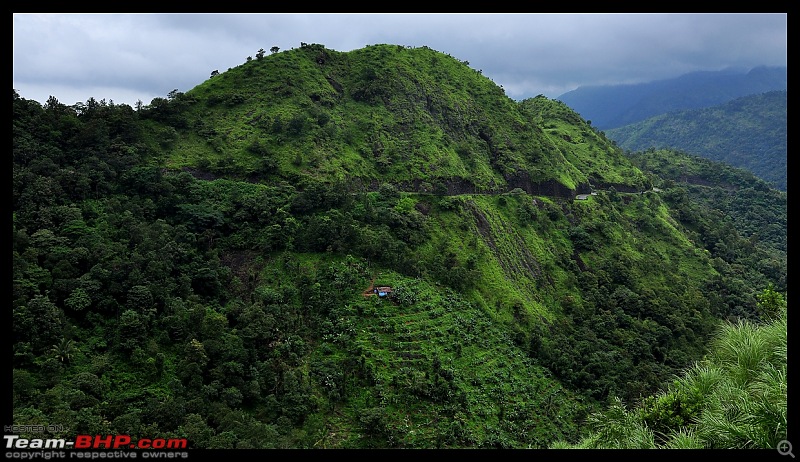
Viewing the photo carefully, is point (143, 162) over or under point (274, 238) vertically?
over

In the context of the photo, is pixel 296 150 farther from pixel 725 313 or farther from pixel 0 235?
pixel 725 313

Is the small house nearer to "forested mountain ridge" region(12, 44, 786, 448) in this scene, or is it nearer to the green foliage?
"forested mountain ridge" region(12, 44, 786, 448)

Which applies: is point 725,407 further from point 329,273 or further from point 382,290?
point 329,273

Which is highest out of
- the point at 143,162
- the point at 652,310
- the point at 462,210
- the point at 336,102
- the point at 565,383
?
the point at 336,102

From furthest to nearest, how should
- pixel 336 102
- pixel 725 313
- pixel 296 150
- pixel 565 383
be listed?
pixel 336 102
pixel 725 313
pixel 296 150
pixel 565 383

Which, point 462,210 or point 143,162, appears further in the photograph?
point 462,210

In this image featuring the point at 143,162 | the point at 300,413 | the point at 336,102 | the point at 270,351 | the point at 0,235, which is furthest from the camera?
the point at 336,102

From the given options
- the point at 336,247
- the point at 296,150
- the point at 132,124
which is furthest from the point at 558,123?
the point at 132,124

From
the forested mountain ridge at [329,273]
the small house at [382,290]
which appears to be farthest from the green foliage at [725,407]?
the small house at [382,290]

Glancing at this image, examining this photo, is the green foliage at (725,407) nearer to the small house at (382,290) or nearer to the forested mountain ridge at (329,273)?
the forested mountain ridge at (329,273)
